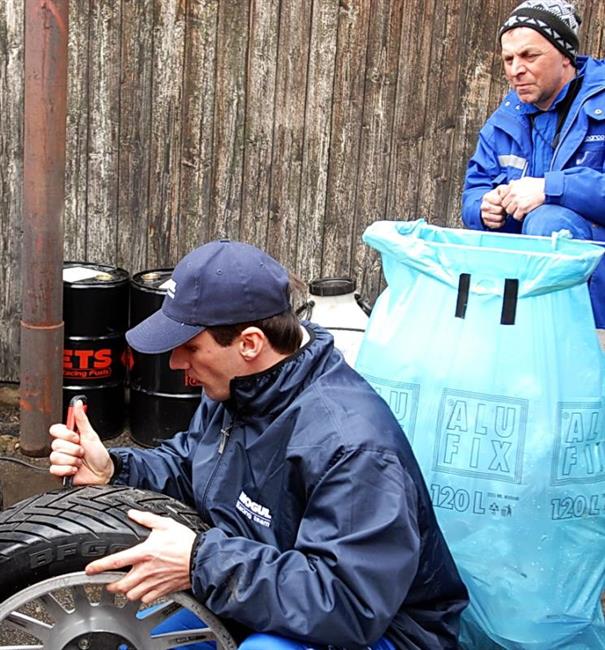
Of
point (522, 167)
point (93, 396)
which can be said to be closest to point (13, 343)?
point (93, 396)

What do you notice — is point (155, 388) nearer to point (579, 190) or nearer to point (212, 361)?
point (579, 190)

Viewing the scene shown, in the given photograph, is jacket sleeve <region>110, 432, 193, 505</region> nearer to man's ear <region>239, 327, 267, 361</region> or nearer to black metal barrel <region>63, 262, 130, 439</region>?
man's ear <region>239, 327, 267, 361</region>

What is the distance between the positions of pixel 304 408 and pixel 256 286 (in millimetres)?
294

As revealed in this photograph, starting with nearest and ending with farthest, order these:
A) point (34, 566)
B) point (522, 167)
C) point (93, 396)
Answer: point (34, 566) < point (522, 167) < point (93, 396)

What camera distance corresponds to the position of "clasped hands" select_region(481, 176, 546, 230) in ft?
10.9

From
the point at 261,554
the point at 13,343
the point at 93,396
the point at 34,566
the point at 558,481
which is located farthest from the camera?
the point at 13,343

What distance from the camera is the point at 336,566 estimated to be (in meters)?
2.01

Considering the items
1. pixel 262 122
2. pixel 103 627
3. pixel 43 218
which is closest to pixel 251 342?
pixel 103 627

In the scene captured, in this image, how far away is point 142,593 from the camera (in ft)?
7.16

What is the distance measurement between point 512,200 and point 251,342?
4.75 feet

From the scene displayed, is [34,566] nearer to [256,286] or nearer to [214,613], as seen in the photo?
[214,613]

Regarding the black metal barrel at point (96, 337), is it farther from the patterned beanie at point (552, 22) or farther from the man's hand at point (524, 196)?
the patterned beanie at point (552, 22)

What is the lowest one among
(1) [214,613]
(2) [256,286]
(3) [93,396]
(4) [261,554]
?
(3) [93,396]

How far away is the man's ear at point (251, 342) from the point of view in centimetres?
228
